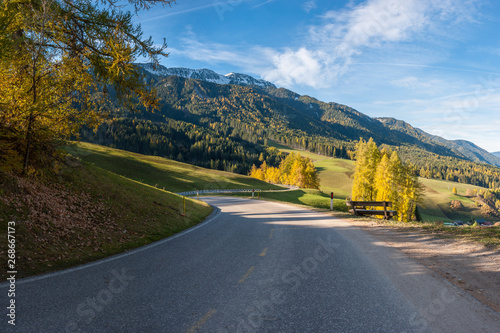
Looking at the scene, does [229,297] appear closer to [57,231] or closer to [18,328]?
[18,328]

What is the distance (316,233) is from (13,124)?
12.1 metres

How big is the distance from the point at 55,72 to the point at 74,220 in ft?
16.9

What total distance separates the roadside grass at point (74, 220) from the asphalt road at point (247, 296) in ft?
3.57

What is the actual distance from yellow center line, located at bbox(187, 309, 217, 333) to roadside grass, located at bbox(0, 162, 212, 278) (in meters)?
4.59

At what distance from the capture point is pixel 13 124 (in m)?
8.30

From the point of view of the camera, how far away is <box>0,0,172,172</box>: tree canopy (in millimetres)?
7531

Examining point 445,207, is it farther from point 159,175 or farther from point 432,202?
point 159,175

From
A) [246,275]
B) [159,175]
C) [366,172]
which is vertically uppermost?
[366,172]

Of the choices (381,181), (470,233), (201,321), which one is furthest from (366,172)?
(201,321)

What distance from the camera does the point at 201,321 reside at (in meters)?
3.85

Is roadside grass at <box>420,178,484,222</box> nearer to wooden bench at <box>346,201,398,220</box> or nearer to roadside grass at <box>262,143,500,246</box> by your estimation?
roadside grass at <box>262,143,500,246</box>

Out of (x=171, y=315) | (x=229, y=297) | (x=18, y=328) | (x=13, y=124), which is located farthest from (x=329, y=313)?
(x=13, y=124)

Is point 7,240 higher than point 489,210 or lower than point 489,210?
higher

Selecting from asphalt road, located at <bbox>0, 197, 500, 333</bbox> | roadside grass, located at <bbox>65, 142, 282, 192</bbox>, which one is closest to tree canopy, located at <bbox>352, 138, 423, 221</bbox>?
roadside grass, located at <bbox>65, 142, 282, 192</bbox>
